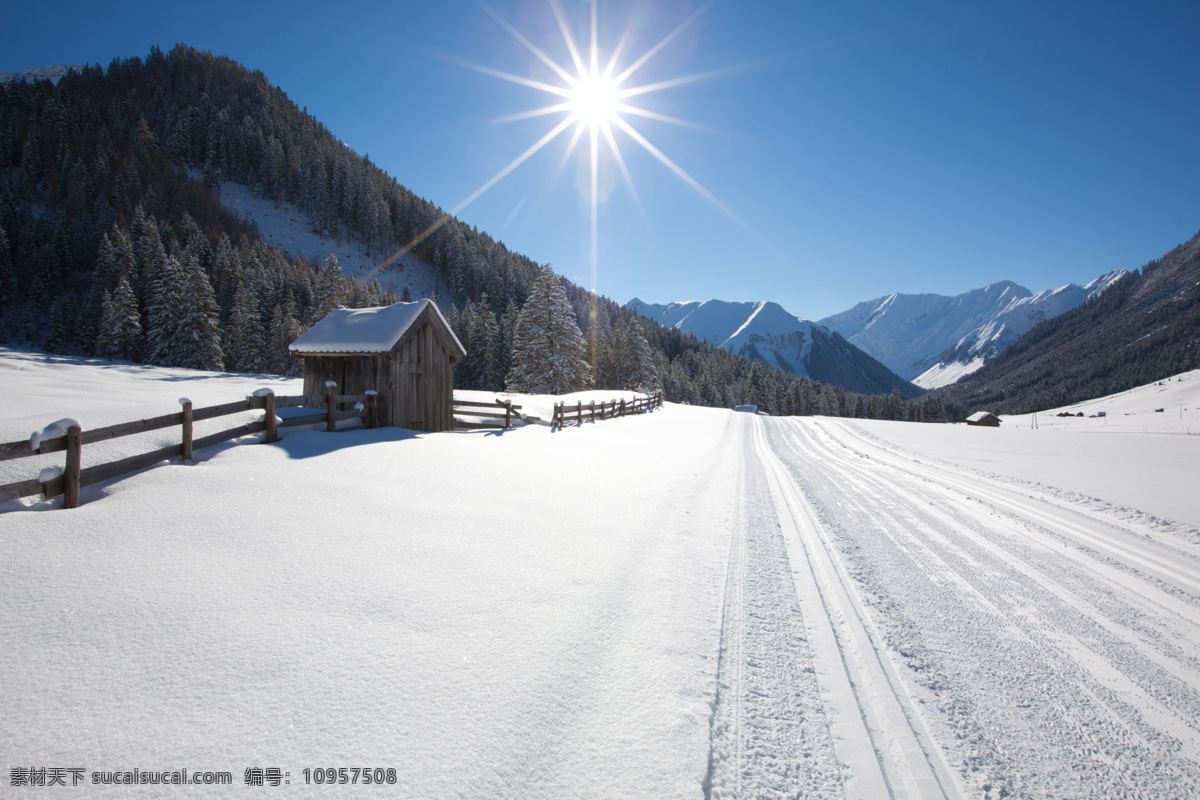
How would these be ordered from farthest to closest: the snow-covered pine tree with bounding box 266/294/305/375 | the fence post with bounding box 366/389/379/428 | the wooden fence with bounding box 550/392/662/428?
the snow-covered pine tree with bounding box 266/294/305/375 < the wooden fence with bounding box 550/392/662/428 < the fence post with bounding box 366/389/379/428

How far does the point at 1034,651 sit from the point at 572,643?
405 centimetres

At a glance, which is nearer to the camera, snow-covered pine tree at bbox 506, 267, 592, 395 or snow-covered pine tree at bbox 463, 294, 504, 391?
snow-covered pine tree at bbox 506, 267, 592, 395

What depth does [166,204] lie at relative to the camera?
75.6 metres

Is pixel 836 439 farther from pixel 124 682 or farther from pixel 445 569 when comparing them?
pixel 124 682

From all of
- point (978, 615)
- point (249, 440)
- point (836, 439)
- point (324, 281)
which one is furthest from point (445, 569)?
point (324, 281)

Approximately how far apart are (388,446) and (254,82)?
19030 centimetres

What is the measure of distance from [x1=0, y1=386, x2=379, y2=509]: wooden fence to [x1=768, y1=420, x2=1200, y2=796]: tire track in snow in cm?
847

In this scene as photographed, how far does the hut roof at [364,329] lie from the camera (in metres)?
13.3

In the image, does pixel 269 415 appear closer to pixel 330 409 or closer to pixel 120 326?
pixel 330 409

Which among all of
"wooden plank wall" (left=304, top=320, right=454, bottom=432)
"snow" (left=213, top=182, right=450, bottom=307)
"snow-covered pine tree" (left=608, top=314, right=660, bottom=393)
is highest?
"snow" (left=213, top=182, right=450, bottom=307)

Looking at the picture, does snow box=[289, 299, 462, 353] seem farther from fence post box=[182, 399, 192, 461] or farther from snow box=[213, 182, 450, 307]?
snow box=[213, 182, 450, 307]

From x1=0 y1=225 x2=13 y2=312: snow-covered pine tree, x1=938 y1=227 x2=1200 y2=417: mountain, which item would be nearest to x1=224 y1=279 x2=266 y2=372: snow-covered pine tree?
x1=0 y1=225 x2=13 y2=312: snow-covered pine tree

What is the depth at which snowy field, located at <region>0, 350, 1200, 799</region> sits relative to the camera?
2.51m

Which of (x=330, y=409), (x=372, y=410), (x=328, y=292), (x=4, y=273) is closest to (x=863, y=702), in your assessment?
(x=330, y=409)
